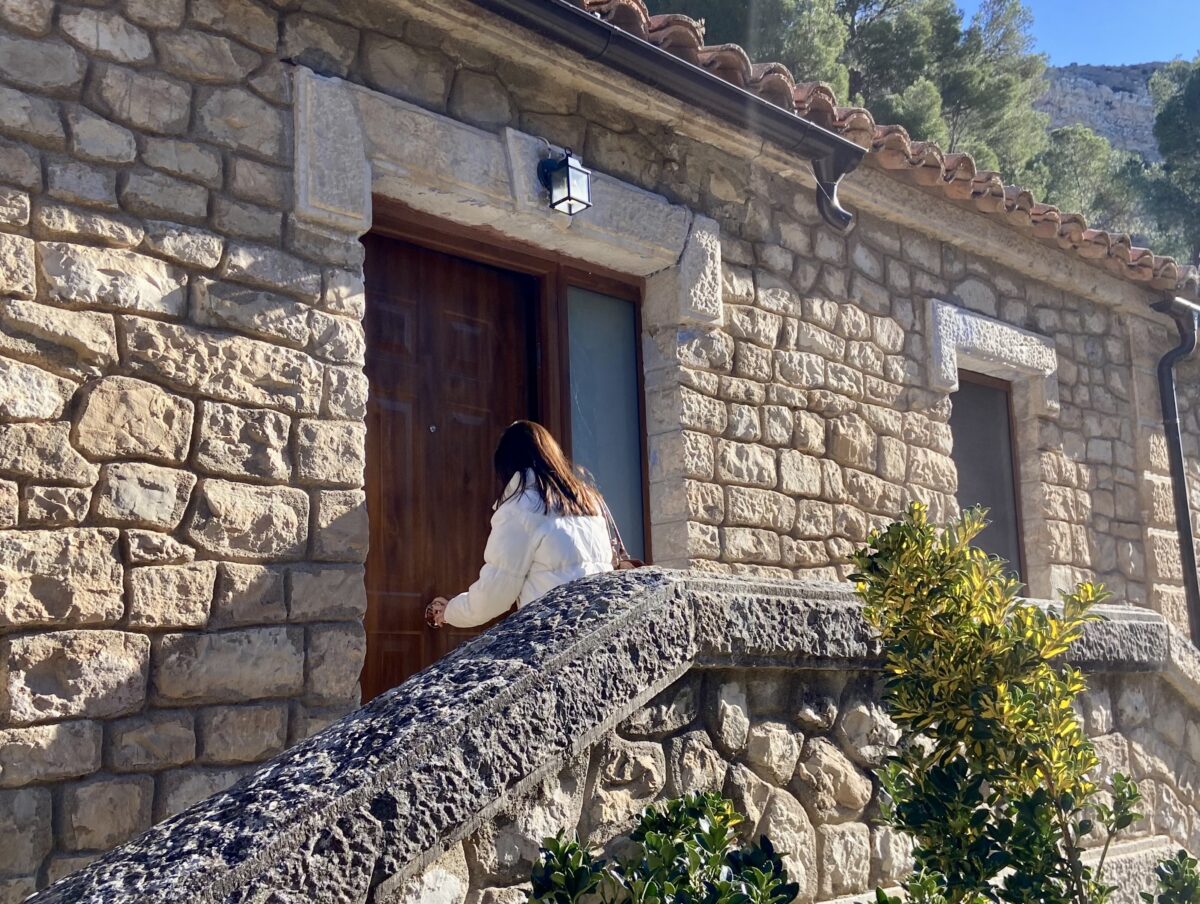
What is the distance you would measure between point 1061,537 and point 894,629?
458 cm

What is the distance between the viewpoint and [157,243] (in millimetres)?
3363

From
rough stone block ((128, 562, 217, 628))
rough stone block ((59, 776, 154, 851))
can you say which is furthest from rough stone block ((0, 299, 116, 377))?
rough stone block ((59, 776, 154, 851))

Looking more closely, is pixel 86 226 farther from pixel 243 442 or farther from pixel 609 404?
pixel 609 404

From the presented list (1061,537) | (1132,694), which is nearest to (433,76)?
(1132,694)

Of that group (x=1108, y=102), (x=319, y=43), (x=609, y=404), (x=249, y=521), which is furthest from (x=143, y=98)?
(x=1108, y=102)

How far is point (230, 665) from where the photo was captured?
332cm

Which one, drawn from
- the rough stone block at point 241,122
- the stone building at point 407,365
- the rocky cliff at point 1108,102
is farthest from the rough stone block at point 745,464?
the rocky cliff at point 1108,102

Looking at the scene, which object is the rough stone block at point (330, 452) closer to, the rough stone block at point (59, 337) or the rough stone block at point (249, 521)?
the rough stone block at point (249, 521)

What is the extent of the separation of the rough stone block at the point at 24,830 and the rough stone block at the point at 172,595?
484 mm

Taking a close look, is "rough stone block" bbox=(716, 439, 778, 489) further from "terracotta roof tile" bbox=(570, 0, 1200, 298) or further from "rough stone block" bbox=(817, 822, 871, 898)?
"rough stone block" bbox=(817, 822, 871, 898)

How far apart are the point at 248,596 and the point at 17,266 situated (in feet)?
3.51

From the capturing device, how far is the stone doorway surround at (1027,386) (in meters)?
6.12

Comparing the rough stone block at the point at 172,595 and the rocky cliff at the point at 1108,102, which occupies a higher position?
the rocky cliff at the point at 1108,102

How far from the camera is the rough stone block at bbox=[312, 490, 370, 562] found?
3.58 m
